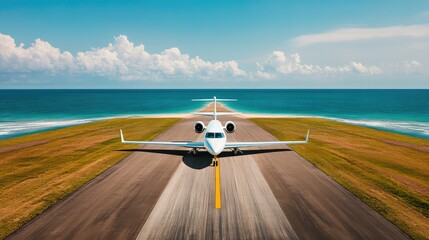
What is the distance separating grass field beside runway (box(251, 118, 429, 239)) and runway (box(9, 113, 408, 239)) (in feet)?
3.33

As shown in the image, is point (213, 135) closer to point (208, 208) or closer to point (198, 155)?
point (198, 155)

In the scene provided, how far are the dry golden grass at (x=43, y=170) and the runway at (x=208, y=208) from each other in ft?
3.58

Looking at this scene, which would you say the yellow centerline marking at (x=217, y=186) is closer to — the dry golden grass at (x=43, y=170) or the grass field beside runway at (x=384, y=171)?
the grass field beside runway at (x=384, y=171)

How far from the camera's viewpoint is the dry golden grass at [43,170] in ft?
40.2

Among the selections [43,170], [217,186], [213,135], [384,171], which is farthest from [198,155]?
[384,171]

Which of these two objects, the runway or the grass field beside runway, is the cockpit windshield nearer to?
the runway

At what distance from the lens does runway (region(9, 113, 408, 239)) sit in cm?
1001

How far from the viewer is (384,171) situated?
60.3ft

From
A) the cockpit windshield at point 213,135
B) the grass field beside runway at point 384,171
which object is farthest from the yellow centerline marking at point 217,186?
the grass field beside runway at point 384,171

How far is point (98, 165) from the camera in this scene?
1939 cm

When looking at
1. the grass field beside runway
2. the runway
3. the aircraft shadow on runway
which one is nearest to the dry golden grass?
the runway

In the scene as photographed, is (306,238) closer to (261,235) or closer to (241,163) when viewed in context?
(261,235)

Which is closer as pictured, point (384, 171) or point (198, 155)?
point (384, 171)

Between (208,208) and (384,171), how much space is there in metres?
15.0
